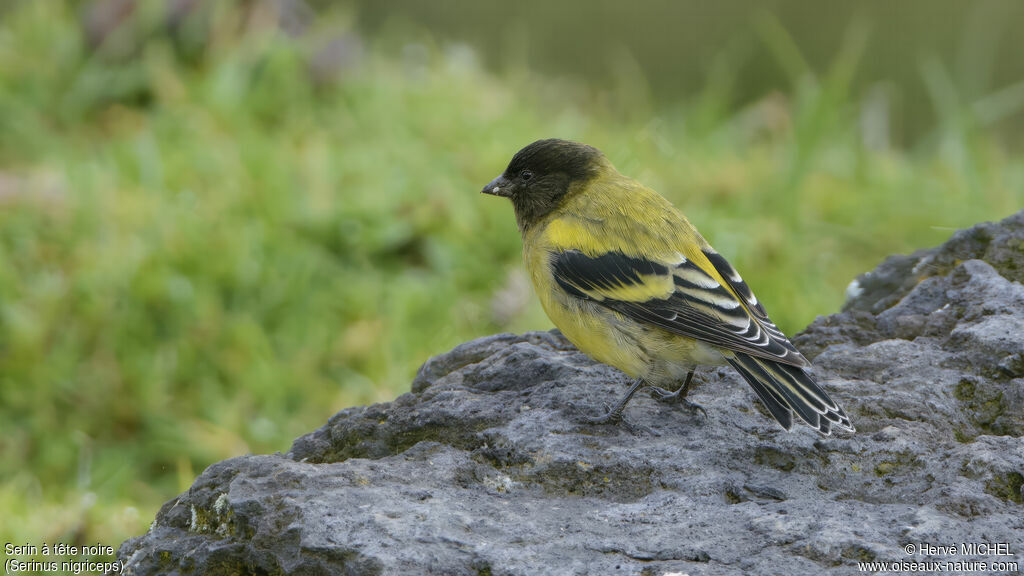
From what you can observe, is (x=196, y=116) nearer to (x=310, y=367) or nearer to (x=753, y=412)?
(x=310, y=367)

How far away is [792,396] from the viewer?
9.74 feet

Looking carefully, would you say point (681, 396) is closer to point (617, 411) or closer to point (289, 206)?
point (617, 411)

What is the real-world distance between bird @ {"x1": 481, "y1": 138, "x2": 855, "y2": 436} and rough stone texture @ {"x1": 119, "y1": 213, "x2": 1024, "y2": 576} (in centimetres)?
11

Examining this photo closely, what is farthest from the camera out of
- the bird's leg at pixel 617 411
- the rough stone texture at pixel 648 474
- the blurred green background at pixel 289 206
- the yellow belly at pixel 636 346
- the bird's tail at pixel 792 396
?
the blurred green background at pixel 289 206

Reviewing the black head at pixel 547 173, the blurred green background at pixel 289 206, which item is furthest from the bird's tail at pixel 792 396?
the blurred green background at pixel 289 206

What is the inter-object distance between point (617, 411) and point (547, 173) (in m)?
1.26

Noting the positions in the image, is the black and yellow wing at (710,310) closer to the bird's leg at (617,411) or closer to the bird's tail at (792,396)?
the bird's tail at (792,396)

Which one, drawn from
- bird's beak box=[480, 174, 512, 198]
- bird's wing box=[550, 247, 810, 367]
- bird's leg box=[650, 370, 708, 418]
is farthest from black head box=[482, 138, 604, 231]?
bird's leg box=[650, 370, 708, 418]

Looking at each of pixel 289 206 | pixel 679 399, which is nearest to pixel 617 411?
pixel 679 399

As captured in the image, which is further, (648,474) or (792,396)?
(792,396)

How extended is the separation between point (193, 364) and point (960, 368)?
12.2 feet

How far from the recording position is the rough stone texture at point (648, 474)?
2.46m

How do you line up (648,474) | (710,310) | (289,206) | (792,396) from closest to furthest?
(648,474) → (792,396) → (710,310) → (289,206)

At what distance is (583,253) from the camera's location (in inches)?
144
